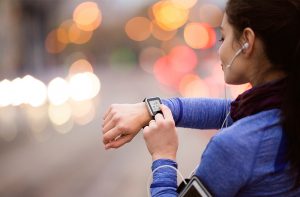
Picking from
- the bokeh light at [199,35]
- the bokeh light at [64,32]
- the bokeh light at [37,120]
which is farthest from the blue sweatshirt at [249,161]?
the bokeh light at [64,32]

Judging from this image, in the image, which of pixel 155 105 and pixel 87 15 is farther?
pixel 87 15

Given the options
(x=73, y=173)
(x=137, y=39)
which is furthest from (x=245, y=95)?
(x=137, y=39)

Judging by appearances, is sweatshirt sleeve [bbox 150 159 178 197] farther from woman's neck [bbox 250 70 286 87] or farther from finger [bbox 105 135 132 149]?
woman's neck [bbox 250 70 286 87]

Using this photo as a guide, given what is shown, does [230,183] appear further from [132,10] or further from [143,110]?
[132,10]

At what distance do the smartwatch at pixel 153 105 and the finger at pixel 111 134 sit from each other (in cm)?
12

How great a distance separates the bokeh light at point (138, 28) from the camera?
77.7 meters

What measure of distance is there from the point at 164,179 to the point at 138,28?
257 ft

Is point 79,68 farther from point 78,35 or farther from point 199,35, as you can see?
point 78,35

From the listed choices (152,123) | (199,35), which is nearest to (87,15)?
(199,35)

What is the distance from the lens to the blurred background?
8828 millimetres

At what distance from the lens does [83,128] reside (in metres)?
14.2

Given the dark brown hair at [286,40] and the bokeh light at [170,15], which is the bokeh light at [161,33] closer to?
the bokeh light at [170,15]

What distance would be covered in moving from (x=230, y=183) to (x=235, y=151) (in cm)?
10

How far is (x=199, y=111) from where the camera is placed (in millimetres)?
2258
